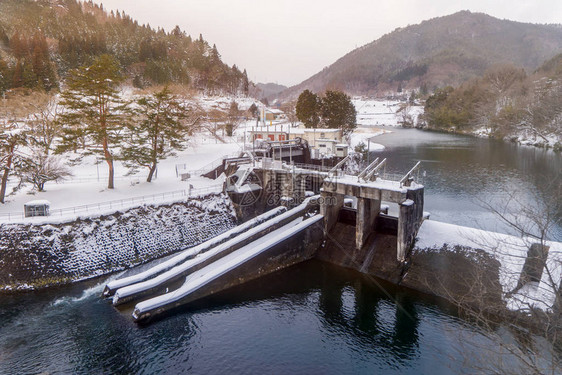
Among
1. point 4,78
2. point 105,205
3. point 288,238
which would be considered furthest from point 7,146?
point 4,78

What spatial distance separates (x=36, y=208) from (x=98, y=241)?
4392 millimetres

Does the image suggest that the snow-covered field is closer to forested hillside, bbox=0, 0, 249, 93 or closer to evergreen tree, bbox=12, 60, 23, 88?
evergreen tree, bbox=12, 60, 23, 88

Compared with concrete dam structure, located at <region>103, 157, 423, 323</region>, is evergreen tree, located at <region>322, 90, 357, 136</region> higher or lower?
higher

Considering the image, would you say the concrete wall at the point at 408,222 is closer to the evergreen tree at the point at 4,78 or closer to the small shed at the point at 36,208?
the small shed at the point at 36,208

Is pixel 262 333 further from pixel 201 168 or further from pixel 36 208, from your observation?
pixel 201 168

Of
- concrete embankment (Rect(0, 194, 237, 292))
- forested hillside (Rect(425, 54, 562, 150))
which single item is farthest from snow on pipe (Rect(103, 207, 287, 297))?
forested hillside (Rect(425, 54, 562, 150))

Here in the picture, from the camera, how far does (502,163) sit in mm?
53938

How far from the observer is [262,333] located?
688 inches

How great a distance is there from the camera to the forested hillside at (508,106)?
206 feet

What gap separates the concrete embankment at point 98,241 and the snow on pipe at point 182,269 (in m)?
4.55

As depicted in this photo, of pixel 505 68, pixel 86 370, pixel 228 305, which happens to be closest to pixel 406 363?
pixel 228 305

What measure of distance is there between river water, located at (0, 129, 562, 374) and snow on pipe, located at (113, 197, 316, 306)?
109 cm

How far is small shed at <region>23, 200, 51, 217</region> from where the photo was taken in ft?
75.0

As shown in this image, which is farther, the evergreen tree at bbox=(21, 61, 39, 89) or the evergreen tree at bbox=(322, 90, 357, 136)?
the evergreen tree at bbox=(322, 90, 357, 136)
